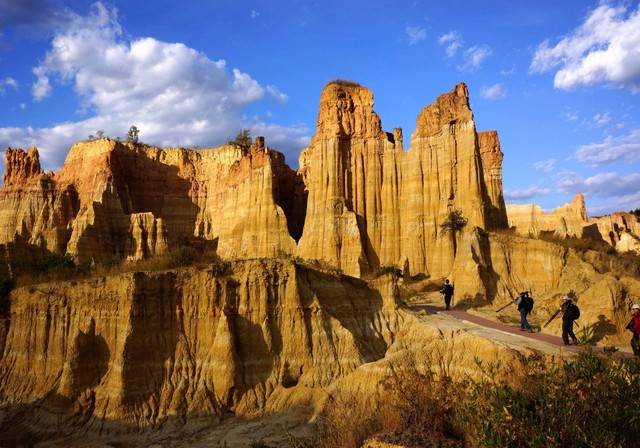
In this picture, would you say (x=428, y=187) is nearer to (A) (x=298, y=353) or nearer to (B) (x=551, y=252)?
(B) (x=551, y=252)

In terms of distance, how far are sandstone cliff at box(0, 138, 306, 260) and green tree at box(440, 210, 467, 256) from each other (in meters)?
13.7

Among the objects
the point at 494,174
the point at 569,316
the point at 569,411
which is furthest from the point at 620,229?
the point at 569,411

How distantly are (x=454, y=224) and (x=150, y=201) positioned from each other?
34.8 meters

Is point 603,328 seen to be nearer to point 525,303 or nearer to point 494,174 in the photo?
point 525,303

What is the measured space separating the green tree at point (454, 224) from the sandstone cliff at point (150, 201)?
44.9 feet

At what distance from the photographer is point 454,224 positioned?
44.2 meters

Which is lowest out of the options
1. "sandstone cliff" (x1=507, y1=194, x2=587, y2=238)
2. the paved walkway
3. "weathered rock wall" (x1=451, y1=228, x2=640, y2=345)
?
the paved walkway

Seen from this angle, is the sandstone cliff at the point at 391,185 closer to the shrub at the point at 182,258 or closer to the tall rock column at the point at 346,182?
the tall rock column at the point at 346,182

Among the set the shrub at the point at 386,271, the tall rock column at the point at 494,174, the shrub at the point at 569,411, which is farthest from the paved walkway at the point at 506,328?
the tall rock column at the point at 494,174

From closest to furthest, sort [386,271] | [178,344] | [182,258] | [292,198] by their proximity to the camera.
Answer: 1. [178,344]
2. [182,258]
3. [386,271]
4. [292,198]

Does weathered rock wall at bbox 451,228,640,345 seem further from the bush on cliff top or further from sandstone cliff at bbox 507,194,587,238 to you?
sandstone cliff at bbox 507,194,587,238

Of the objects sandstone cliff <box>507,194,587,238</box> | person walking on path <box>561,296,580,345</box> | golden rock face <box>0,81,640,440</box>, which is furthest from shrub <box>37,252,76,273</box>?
sandstone cliff <box>507,194,587,238</box>

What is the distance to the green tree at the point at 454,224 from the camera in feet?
145

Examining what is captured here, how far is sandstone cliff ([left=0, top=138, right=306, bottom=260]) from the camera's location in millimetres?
53781
